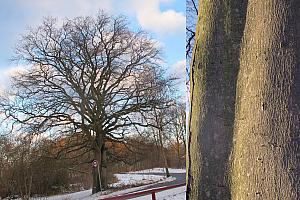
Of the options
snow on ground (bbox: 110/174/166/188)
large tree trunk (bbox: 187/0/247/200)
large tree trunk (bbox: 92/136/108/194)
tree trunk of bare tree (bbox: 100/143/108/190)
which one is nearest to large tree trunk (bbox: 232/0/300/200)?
large tree trunk (bbox: 187/0/247/200)

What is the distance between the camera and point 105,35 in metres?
23.7

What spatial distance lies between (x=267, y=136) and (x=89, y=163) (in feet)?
75.5

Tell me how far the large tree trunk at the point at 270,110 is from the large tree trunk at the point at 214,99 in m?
0.07

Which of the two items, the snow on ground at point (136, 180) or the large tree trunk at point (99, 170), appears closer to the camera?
the large tree trunk at point (99, 170)

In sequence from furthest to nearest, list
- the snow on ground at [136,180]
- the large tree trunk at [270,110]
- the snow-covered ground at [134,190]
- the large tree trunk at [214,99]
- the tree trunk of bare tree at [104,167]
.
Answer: the snow on ground at [136,180] → the tree trunk of bare tree at [104,167] → the snow-covered ground at [134,190] → the large tree trunk at [214,99] → the large tree trunk at [270,110]

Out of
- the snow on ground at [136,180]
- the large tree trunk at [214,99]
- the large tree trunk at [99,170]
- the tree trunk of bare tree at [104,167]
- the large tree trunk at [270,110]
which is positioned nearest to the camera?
the large tree trunk at [270,110]

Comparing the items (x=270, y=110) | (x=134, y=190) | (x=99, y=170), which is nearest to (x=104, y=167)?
(x=99, y=170)

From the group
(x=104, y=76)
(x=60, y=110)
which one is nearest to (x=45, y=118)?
(x=60, y=110)

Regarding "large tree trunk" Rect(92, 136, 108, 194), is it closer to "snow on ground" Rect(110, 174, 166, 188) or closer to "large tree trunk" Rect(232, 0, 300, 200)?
"snow on ground" Rect(110, 174, 166, 188)

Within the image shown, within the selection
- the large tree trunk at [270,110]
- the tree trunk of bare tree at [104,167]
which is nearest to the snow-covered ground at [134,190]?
the tree trunk of bare tree at [104,167]

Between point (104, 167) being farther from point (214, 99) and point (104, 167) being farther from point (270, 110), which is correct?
point (270, 110)

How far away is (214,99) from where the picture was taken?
2.02 m

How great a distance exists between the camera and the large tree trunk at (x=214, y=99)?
197 centimetres

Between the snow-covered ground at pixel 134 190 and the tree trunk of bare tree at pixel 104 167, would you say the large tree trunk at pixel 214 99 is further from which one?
the tree trunk of bare tree at pixel 104 167
